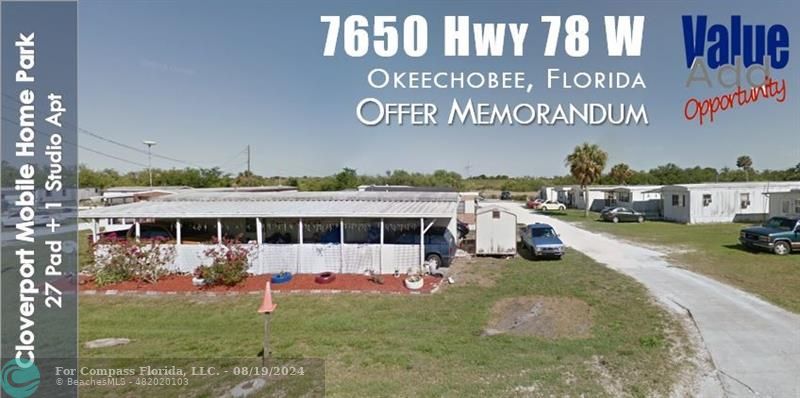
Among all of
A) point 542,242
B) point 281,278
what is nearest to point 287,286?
point 281,278

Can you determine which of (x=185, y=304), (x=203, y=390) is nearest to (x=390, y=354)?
(x=203, y=390)

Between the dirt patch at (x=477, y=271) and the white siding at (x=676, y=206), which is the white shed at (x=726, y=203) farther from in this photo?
the dirt patch at (x=477, y=271)

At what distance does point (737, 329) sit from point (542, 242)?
848cm

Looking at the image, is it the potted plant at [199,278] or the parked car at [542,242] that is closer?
the potted plant at [199,278]

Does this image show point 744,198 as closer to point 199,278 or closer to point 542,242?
point 542,242

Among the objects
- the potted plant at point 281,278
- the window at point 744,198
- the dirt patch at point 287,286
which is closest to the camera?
the dirt patch at point 287,286

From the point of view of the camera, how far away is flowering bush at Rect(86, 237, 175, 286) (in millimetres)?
12234

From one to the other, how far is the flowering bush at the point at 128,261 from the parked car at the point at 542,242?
48.8 feet

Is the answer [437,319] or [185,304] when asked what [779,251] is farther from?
[185,304]

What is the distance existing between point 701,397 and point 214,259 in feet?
42.4

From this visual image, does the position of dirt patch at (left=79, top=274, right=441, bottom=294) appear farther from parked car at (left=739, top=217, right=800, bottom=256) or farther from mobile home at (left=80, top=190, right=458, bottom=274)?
parked car at (left=739, top=217, right=800, bottom=256)

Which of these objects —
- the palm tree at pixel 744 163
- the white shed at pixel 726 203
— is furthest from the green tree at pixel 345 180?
the palm tree at pixel 744 163

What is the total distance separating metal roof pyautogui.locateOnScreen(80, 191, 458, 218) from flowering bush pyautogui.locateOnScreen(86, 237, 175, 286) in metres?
1.16

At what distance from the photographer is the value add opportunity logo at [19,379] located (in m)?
5.82
